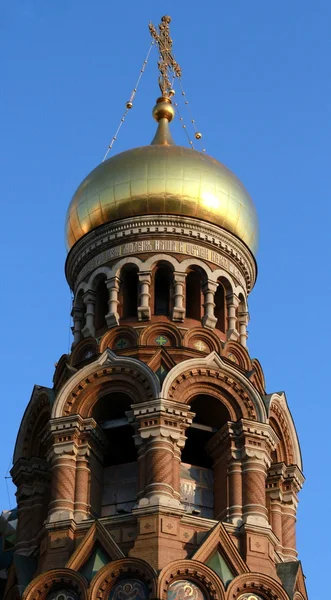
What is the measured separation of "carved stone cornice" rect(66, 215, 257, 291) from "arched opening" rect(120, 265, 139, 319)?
1.02 feet

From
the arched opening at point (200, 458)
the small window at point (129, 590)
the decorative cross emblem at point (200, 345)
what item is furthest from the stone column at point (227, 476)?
the small window at point (129, 590)

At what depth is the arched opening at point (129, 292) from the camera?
29938 millimetres

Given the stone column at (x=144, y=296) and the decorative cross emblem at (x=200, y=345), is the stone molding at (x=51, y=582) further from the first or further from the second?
the stone column at (x=144, y=296)

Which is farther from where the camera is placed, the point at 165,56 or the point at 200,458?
the point at 165,56

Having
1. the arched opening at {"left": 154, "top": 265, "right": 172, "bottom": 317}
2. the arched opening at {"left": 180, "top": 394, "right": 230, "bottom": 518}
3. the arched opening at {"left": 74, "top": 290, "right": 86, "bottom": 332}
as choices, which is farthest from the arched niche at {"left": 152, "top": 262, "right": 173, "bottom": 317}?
the arched opening at {"left": 180, "top": 394, "right": 230, "bottom": 518}

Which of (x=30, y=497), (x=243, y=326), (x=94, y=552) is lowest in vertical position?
(x=94, y=552)

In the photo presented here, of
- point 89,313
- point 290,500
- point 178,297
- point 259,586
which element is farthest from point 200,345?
point 259,586

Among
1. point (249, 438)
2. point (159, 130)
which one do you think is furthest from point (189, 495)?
point (159, 130)

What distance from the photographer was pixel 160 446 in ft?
87.9

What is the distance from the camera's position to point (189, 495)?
90.3ft

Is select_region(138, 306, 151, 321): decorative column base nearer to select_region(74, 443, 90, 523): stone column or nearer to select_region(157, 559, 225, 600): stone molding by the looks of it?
select_region(74, 443, 90, 523): stone column

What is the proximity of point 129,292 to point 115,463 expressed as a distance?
11.0 ft

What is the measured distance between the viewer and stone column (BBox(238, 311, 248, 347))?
30359 mm

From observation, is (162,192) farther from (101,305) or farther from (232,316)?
(232,316)
